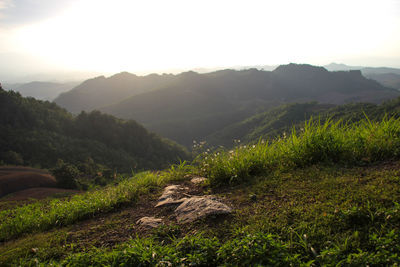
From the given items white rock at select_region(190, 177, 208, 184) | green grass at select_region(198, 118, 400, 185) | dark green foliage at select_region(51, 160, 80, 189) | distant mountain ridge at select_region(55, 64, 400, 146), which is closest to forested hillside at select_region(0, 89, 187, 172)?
dark green foliage at select_region(51, 160, 80, 189)

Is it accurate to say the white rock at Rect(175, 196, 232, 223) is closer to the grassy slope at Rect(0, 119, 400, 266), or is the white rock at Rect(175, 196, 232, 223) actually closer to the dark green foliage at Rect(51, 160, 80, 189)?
the grassy slope at Rect(0, 119, 400, 266)

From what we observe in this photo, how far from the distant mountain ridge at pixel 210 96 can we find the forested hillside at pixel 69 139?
182 feet

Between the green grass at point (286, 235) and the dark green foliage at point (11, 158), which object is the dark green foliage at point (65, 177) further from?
the dark green foliage at point (11, 158)

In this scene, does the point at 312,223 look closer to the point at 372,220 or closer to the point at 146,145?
the point at 372,220

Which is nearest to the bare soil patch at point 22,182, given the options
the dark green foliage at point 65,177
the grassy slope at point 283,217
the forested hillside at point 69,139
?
the dark green foliage at point 65,177

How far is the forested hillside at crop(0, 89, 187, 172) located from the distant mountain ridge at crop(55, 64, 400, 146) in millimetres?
55341

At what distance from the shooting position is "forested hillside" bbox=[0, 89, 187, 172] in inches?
1404

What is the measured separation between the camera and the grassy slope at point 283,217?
2045 mm

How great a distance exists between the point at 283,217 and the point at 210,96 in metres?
160

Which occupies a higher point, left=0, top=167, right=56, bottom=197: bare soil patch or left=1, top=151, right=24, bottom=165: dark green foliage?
left=0, top=167, right=56, bottom=197: bare soil patch

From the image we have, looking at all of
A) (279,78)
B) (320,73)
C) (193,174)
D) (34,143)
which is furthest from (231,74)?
(193,174)

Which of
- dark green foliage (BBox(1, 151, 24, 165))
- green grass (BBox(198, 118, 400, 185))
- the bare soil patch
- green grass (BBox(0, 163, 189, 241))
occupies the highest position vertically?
green grass (BBox(198, 118, 400, 185))

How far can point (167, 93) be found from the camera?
148875 mm

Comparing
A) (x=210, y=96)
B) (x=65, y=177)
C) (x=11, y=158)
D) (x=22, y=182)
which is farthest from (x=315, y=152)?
(x=210, y=96)
